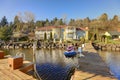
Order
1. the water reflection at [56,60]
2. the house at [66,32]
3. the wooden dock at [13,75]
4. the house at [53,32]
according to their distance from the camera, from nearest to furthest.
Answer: the wooden dock at [13,75] < the water reflection at [56,60] < the house at [66,32] < the house at [53,32]

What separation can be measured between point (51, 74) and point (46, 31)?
51.5 meters

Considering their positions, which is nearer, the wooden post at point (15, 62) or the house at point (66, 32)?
the wooden post at point (15, 62)

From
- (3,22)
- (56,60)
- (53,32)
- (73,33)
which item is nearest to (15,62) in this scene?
(56,60)

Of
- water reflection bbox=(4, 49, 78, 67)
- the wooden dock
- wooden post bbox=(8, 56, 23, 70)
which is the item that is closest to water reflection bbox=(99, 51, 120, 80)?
water reflection bbox=(4, 49, 78, 67)

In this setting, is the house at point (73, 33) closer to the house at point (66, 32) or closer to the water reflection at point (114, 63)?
the house at point (66, 32)

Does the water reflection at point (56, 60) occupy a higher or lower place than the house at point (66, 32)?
lower

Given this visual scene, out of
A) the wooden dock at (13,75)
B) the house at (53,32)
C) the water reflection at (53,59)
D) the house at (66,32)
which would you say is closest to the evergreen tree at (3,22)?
the house at (53,32)

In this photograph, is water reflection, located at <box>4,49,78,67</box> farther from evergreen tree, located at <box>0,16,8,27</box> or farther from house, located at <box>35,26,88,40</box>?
evergreen tree, located at <box>0,16,8,27</box>

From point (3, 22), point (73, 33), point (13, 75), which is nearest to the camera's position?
point (13, 75)

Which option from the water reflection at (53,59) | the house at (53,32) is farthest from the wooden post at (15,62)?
the house at (53,32)

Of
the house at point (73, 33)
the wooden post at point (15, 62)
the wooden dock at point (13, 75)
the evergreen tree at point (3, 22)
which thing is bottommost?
the wooden dock at point (13, 75)

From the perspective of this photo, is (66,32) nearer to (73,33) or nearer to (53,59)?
(73,33)

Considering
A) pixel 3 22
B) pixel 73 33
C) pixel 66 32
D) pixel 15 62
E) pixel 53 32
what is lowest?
pixel 15 62

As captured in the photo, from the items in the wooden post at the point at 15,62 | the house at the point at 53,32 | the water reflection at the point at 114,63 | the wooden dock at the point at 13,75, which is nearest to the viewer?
the wooden dock at the point at 13,75
